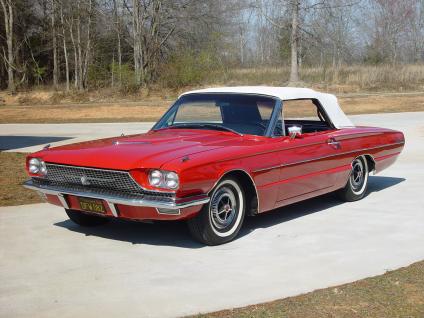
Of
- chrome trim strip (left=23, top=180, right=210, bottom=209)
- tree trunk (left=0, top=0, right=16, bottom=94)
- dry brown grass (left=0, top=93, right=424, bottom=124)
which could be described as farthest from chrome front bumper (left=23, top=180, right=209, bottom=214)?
tree trunk (left=0, top=0, right=16, bottom=94)

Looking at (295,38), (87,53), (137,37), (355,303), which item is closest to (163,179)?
(355,303)

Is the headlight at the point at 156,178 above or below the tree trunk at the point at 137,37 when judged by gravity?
below

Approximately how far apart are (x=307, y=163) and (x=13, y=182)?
495cm

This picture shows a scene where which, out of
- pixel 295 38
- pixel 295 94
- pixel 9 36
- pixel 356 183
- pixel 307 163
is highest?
pixel 9 36

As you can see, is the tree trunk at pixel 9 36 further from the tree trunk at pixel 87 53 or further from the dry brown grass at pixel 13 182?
the dry brown grass at pixel 13 182

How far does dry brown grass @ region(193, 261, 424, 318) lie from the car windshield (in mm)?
2326

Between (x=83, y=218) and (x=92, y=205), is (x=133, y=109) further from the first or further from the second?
(x=92, y=205)

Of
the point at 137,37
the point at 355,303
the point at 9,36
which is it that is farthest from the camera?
the point at 9,36

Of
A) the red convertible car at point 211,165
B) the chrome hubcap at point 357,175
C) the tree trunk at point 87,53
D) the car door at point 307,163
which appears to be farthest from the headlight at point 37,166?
the tree trunk at point 87,53

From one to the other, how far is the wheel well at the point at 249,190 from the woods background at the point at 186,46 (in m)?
33.2

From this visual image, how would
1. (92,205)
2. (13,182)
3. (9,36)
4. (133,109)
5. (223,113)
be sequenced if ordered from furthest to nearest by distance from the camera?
1. (9,36)
2. (133,109)
3. (13,182)
4. (223,113)
5. (92,205)

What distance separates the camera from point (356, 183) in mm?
8148

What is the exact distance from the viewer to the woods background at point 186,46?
40094mm

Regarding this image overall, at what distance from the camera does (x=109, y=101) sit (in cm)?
3744
